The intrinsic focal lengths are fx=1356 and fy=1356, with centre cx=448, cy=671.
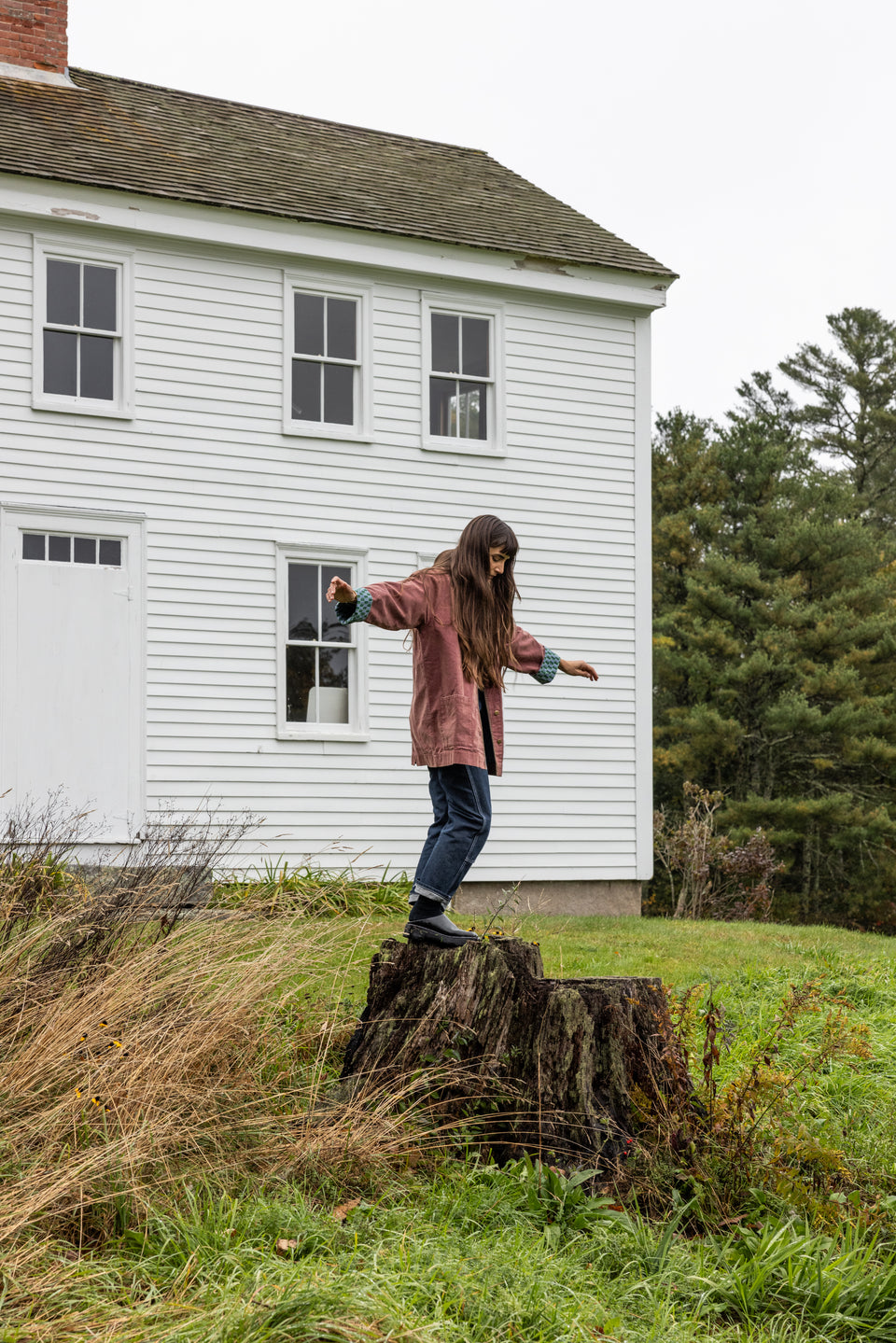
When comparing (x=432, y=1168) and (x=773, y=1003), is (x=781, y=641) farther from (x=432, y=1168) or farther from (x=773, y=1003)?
(x=432, y=1168)

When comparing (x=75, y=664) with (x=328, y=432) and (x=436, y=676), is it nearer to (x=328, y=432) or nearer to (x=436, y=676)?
(x=328, y=432)

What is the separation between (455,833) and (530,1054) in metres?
0.97

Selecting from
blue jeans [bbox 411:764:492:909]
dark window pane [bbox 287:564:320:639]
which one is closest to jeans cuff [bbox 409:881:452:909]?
blue jeans [bbox 411:764:492:909]

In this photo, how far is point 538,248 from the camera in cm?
1342

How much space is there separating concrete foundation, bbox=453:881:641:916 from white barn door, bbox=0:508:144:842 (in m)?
3.19

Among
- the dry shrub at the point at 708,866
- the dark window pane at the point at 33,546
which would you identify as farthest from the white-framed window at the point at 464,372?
the dry shrub at the point at 708,866

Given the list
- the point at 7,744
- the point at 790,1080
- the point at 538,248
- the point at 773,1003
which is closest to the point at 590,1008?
the point at 790,1080

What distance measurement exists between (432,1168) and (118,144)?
1119 cm

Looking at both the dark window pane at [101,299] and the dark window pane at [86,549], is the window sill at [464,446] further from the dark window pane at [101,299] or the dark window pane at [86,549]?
the dark window pane at [86,549]

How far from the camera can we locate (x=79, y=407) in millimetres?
11773

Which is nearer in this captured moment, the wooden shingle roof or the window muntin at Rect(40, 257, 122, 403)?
the window muntin at Rect(40, 257, 122, 403)

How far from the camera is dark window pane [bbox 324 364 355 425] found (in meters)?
12.9

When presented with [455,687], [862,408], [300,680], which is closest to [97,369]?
[300,680]

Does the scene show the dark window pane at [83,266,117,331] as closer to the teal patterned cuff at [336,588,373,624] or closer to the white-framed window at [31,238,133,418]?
the white-framed window at [31,238,133,418]
